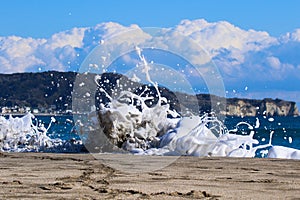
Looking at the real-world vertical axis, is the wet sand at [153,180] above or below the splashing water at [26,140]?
below

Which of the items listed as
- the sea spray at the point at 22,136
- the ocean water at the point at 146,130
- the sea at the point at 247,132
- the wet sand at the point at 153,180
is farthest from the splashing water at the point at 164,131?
the wet sand at the point at 153,180

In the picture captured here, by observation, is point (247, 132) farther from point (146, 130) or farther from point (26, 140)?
point (146, 130)

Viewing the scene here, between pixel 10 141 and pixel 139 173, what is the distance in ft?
27.1

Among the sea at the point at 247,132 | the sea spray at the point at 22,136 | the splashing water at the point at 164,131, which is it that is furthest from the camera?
the sea at the point at 247,132

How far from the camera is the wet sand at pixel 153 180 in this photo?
5.73m

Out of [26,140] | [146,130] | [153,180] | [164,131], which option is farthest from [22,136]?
[153,180]

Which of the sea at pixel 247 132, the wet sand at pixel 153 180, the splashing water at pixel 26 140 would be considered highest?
→ the sea at pixel 247 132

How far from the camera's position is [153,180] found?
6.83m

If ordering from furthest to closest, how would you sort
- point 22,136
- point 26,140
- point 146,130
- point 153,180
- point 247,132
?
point 247,132 < point 22,136 < point 26,140 < point 146,130 < point 153,180

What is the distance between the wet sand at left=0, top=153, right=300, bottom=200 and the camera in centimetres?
573

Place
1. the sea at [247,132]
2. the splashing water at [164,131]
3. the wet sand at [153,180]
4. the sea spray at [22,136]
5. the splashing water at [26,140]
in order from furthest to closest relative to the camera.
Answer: the sea at [247,132], the sea spray at [22,136], the splashing water at [26,140], the splashing water at [164,131], the wet sand at [153,180]

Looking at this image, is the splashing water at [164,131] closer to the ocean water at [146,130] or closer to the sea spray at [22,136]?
the ocean water at [146,130]

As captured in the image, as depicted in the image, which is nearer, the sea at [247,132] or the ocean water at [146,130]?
the ocean water at [146,130]

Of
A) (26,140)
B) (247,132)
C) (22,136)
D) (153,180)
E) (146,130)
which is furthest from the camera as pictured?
(247,132)
